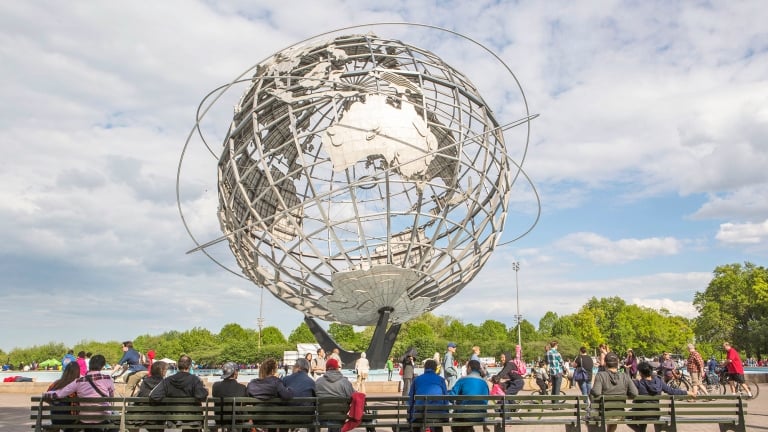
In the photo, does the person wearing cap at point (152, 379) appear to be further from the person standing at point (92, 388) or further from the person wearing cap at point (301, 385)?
the person wearing cap at point (301, 385)

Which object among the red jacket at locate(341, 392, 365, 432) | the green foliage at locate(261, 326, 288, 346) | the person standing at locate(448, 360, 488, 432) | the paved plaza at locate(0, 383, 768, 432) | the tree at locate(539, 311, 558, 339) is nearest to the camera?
the red jacket at locate(341, 392, 365, 432)

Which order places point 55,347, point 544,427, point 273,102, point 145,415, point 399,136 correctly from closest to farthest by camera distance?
1. point 145,415
2. point 544,427
3. point 399,136
4. point 273,102
5. point 55,347

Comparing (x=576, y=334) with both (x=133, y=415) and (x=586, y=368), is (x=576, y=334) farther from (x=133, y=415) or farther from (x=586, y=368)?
(x=133, y=415)

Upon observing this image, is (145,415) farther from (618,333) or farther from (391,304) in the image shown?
(618,333)

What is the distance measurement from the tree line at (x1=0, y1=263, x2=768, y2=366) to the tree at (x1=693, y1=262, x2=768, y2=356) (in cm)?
8

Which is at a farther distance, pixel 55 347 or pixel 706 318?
pixel 55 347

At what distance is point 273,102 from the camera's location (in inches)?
712

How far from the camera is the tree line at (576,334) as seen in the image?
5519cm

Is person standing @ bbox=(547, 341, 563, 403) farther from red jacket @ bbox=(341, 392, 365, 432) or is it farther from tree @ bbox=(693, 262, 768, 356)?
tree @ bbox=(693, 262, 768, 356)

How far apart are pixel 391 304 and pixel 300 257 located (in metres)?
3.54

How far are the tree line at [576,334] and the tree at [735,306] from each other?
0.08 m

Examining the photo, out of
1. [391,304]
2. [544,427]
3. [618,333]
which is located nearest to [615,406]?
[544,427]

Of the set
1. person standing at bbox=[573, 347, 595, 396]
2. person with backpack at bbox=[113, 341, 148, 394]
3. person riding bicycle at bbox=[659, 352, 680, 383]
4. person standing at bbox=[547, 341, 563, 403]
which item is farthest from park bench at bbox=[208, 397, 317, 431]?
person riding bicycle at bbox=[659, 352, 680, 383]

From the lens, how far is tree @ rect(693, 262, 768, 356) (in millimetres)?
53156
